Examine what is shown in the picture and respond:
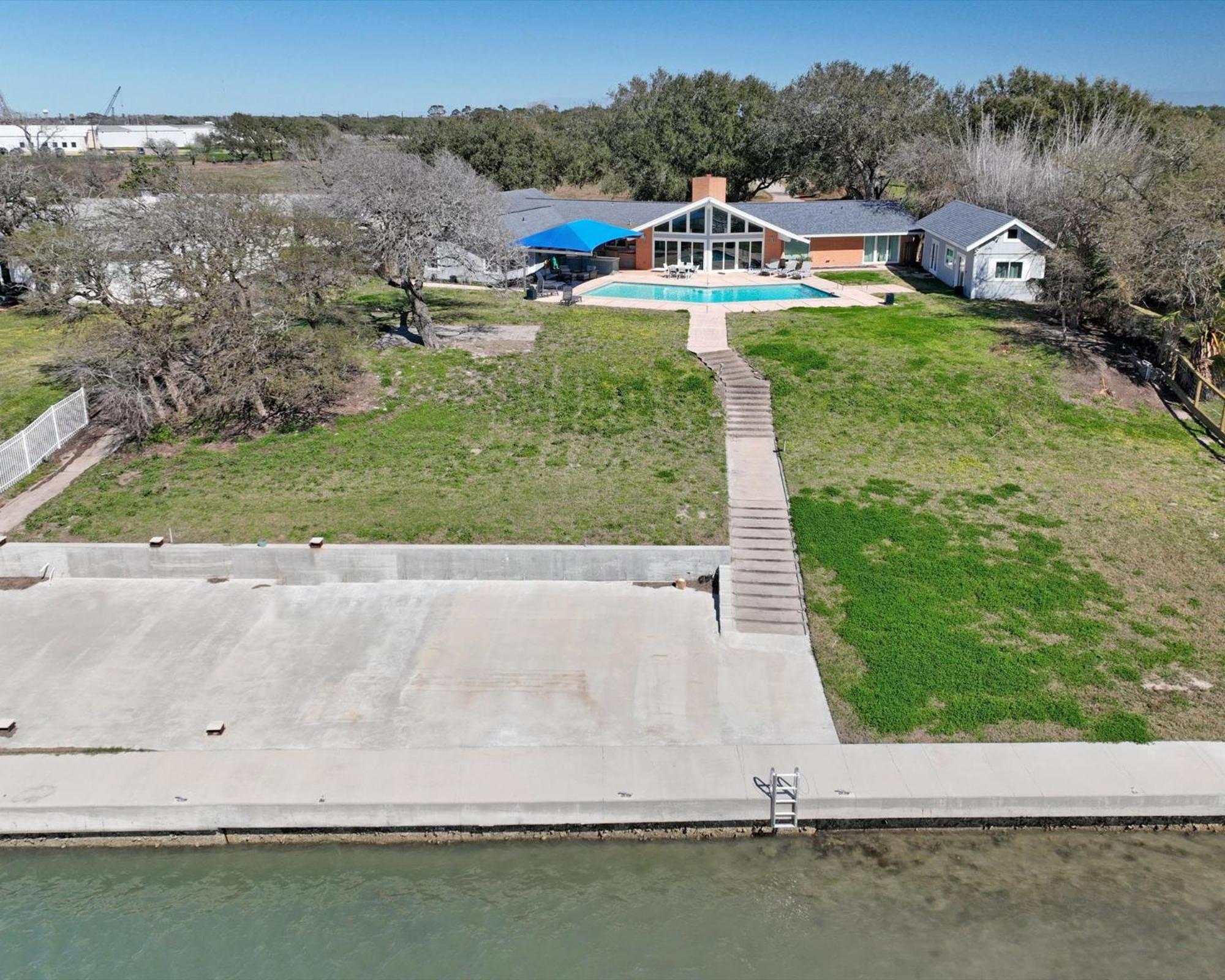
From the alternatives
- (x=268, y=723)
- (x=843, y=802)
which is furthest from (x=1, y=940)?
(x=843, y=802)

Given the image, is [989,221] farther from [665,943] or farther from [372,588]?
[665,943]

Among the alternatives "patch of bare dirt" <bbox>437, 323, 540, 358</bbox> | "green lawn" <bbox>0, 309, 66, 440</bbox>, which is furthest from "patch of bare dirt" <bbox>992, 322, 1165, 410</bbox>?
"green lawn" <bbox>0, 309, 66, 440</bbox>

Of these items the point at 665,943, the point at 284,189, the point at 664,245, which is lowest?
the point at 665,943

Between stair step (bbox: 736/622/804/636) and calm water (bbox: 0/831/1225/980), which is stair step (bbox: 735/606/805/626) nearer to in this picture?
stair step (bbox: 736/622/804/636)

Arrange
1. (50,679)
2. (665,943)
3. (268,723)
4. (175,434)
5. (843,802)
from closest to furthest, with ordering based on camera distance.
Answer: (665,943) → (843,802) → (268,723) → (50,679) → (175,434)

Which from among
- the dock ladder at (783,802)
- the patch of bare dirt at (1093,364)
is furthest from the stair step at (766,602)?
the patch of bare dirt at (1093,364)

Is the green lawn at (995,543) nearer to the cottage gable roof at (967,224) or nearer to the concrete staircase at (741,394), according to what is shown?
the concrete staircase at (741,394)
